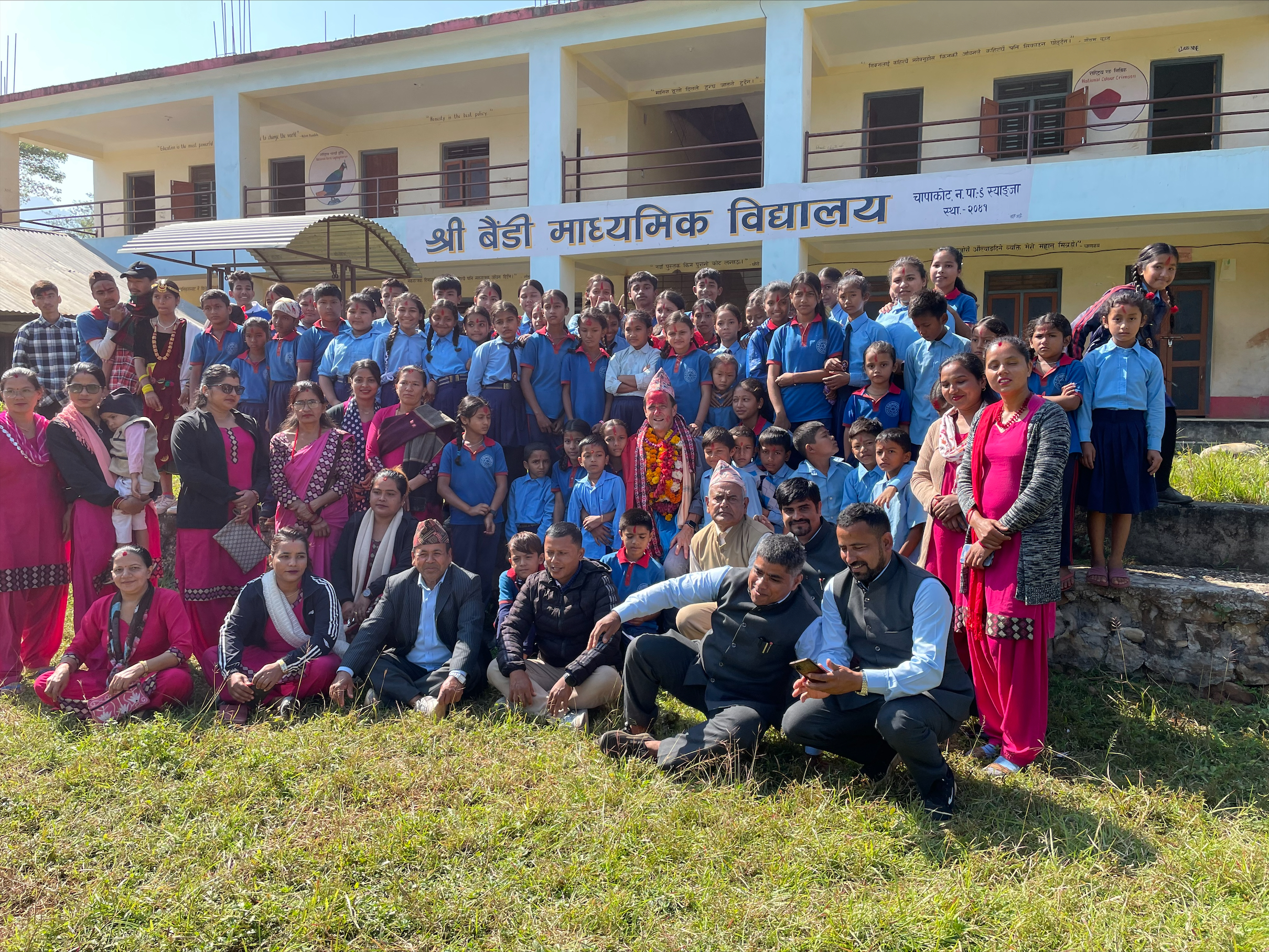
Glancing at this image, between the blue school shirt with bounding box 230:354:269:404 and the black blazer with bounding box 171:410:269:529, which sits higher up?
the blue school shirt with bounding box 230:354:269:404

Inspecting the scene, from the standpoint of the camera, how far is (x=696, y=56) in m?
14.0

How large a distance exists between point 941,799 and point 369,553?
350 cm

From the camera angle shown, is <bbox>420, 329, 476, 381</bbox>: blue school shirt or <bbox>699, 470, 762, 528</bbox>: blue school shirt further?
Answer: <bbox>420, 329, 476, 381</bbox>: blue school shirt

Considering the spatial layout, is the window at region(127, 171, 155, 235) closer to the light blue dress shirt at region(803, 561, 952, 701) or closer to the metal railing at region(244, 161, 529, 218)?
the metal railing at region(244, 161, 529, 218)

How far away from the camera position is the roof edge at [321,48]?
1309 cm

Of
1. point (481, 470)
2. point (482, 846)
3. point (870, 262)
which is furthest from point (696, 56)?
point (482, 846)

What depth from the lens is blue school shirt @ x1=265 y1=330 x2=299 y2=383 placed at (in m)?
7.07

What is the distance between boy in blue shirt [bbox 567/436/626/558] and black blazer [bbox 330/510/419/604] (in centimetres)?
100

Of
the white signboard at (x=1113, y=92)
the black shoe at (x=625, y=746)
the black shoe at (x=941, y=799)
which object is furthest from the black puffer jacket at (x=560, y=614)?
the white signboard at (x=1113, y=92)

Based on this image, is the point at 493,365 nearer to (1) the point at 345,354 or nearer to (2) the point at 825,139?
(1) the point at 345,354

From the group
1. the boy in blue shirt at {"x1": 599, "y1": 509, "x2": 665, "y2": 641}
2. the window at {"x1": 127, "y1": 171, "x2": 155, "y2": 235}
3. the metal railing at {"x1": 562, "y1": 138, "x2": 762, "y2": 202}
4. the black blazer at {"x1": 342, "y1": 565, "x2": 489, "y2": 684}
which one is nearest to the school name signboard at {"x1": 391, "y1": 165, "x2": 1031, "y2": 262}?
the metal railing at {"x1": 562, "y1": 138, "x2": 762, "y2": 202}

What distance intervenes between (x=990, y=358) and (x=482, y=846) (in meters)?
2.91

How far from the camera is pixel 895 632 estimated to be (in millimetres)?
3662

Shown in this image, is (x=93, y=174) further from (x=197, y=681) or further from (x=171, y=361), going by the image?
(x=197, y=681)
